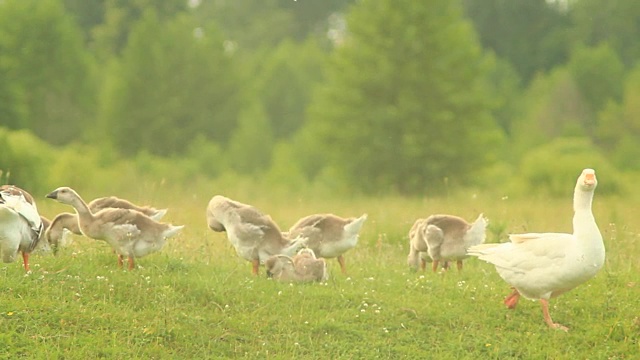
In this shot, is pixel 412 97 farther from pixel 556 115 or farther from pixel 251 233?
pixel 556 115

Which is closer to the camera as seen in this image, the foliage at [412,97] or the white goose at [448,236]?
the white goose at [448,236]

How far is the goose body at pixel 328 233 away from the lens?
42.4ft

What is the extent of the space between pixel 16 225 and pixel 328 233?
4.40m

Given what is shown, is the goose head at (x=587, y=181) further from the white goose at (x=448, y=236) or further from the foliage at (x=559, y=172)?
the foliage at (x=559, y=172)

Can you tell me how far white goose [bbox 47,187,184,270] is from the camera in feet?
36.3

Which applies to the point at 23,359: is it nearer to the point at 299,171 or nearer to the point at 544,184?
the point at 544,184

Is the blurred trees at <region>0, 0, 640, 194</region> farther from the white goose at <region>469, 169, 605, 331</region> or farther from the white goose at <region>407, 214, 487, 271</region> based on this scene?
the white goose at <region>469, 169, 605, 331</region>

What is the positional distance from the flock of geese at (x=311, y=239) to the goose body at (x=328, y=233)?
0.01 metres


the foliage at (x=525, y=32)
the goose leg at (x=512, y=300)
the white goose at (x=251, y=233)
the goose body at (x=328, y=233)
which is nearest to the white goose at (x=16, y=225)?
the white goose at (x=251, y=233)

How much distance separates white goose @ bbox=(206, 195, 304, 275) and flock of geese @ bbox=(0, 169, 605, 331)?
0.01m

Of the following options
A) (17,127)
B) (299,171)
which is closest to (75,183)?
(17,127)

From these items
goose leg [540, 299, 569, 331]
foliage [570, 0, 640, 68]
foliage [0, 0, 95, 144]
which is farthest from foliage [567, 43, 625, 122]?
goose leg [540, 299, 569, 331]

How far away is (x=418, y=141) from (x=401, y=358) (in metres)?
21.7

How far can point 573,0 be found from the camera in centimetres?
6662
